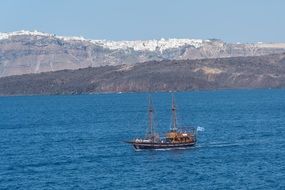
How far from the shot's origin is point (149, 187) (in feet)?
226

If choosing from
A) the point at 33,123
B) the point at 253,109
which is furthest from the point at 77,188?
the point at 253,109

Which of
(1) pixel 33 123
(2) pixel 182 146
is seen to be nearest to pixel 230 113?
(1) pixel 33 123

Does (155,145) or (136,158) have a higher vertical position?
(155,145)

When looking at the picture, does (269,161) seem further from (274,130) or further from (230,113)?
(230,113)

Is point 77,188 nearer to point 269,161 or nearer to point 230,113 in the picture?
point 269,161

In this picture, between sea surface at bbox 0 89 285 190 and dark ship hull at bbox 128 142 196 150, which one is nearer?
sea surface at bbox 0 89 285 190

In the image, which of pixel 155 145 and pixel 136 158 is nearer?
pixel 136 158

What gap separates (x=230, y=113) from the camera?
167 m

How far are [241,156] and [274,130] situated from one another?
3171 cm

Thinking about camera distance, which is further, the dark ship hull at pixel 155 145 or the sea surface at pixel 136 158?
the dark ship hull at pixel 155 145

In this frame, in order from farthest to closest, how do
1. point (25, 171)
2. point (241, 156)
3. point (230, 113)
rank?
point (230, 113) < point (241, 156) < point (25, 171)

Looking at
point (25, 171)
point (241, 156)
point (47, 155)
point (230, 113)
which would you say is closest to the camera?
point (25, 171)

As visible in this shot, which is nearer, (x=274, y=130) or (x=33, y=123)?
(x=274, y=130)

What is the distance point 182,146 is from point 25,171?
22.9 m
